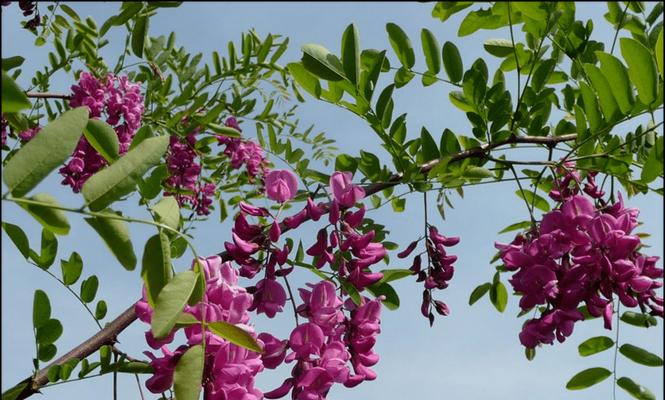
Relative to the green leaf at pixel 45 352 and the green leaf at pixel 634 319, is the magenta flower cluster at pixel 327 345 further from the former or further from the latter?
the green leaf at pixel 634 319

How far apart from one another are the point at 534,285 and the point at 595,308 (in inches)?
4.2

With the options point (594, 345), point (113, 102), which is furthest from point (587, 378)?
point (113, 102)

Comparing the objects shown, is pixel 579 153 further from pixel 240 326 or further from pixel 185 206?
pixel 185 206

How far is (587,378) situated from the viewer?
148cm

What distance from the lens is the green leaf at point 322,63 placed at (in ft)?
3.99

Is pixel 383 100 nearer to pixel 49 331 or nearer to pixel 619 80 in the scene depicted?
pixel 619 80

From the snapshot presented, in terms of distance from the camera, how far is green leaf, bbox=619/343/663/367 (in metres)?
1.36

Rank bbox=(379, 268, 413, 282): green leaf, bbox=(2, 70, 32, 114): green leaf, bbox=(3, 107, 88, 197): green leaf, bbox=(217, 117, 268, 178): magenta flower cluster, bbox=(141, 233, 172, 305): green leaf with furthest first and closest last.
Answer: bbox=(217, 117, 268, 178): magenta flower cluster
bbox=(379, 268, 413, 282): green leaf
bbox=(141, 233, 172, 305): green leaf
bbox=(3, 107, 88, 197): green leaf
bbox=(2, 70, 32, 114): green leaf

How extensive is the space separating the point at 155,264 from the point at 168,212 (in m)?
0.14

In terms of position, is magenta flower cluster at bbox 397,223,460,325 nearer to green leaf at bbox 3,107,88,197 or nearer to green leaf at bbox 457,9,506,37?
green leaf at bbox 457,9,506,37

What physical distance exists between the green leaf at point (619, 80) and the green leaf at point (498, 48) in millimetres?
560

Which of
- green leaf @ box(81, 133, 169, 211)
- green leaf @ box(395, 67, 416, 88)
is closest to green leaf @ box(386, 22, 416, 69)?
green leaf @ box(395, 67, 416, 88)

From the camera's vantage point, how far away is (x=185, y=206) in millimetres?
3447

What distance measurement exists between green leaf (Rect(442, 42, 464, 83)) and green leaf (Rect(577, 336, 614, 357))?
0.65 m
